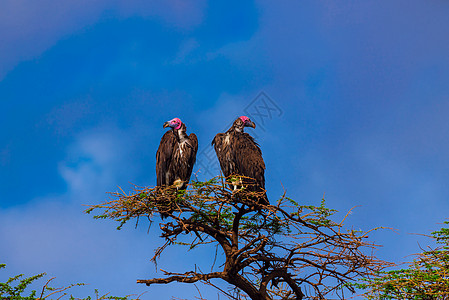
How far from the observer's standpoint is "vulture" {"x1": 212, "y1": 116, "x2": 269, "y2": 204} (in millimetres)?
8438

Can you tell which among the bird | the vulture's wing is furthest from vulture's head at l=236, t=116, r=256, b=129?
the vulture's wing

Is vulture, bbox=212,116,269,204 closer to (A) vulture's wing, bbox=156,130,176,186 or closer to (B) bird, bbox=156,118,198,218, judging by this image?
(B) bird, bbox=156,118,198,218

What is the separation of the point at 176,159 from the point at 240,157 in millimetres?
1430

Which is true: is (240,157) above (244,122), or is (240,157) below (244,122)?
below

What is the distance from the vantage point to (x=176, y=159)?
889 centimetres

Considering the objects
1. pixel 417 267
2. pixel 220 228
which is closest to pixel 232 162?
pixel 220 228

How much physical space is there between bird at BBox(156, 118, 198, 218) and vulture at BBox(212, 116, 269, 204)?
0.59m

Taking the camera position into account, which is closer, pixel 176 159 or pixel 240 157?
pixel 240 157

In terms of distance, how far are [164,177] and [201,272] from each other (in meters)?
2.24

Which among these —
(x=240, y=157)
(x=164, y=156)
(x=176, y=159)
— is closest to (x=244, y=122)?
(x=240, y=157)

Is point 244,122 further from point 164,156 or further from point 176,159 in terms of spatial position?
point 164,156

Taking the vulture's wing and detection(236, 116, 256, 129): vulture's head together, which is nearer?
the vulture's wing

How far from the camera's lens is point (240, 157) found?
8625 millimetres

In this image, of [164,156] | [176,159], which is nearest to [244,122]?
[176,159]
